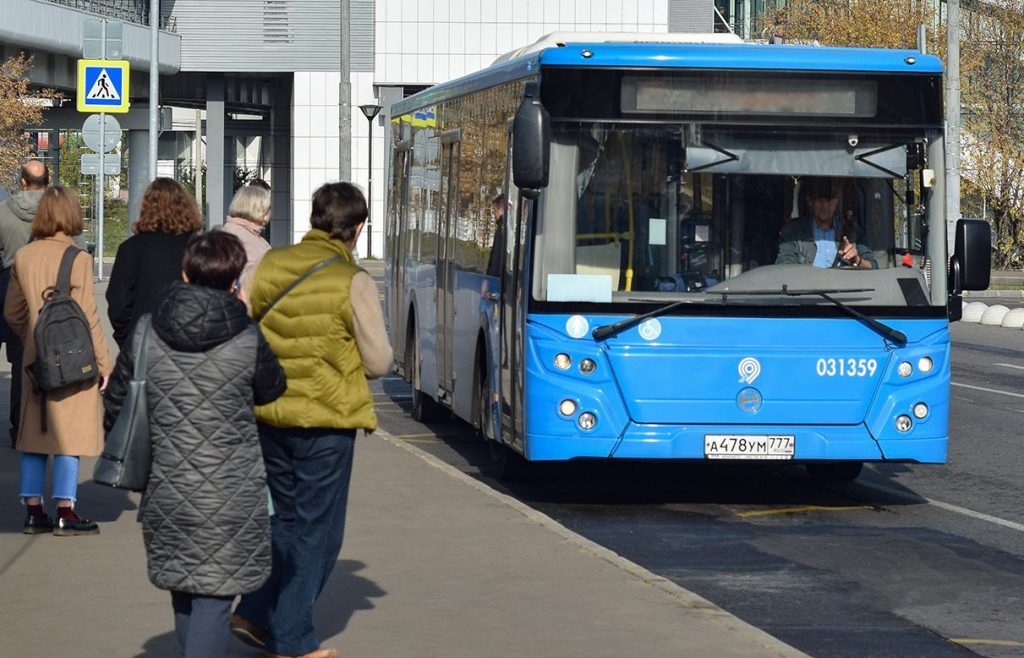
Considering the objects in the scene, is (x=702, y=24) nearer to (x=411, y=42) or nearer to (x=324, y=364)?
(x=411, y=42)

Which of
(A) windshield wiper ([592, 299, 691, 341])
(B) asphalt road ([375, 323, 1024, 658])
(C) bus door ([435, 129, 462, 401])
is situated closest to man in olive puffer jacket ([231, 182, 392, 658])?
(B) asphalt road ([375, 323, 1024, 658])

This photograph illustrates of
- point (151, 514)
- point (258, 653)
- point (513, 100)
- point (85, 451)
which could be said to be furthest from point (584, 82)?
point (151, 514)

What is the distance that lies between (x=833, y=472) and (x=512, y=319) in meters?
2.92

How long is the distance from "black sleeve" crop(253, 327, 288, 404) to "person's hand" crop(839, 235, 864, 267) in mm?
6369

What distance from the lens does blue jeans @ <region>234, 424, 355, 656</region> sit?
7082 mm

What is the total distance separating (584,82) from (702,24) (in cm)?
5782

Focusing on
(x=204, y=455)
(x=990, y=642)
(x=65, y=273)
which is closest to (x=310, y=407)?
(x=204, y=455)

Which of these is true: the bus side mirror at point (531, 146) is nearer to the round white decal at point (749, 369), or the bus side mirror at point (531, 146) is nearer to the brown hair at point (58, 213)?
the round white decal at point (749, 369)

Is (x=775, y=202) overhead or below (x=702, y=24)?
below

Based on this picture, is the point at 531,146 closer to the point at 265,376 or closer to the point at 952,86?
the point at 265,376

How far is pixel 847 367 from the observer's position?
1201 cm

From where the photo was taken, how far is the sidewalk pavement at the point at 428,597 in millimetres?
7555

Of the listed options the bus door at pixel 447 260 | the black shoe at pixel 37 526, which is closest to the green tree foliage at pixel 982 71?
the bus door at pixel 447 260

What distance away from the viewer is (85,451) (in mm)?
10195
